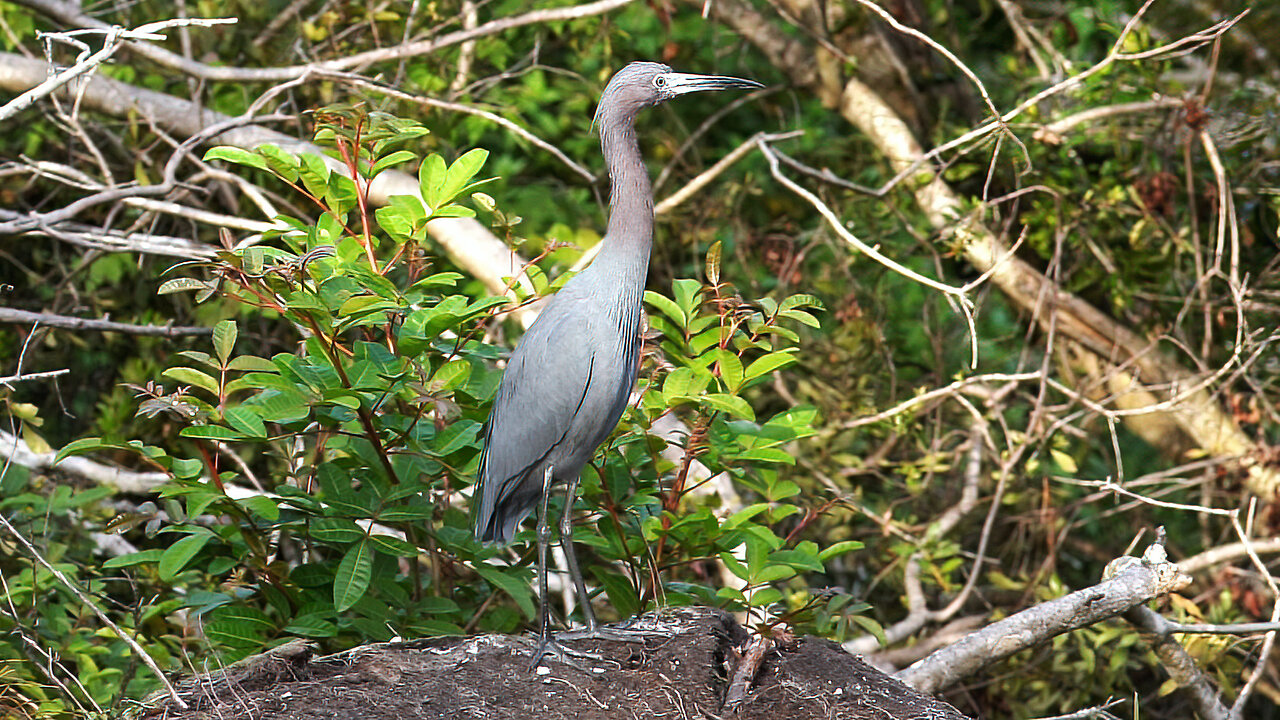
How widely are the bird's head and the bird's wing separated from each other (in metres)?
0.62

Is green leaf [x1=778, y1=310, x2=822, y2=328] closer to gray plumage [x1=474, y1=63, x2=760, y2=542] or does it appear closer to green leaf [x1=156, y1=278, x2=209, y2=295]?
gray plumage [x1=474, y1=63, x2=760, y2=542]

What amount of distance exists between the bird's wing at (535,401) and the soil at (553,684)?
1.64 ft

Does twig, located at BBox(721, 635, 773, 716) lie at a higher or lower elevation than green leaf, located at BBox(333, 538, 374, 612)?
lower

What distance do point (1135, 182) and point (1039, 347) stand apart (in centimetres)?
124

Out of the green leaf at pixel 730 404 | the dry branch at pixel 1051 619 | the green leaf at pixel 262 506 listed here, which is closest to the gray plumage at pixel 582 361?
the green leaf at pixel 730 404

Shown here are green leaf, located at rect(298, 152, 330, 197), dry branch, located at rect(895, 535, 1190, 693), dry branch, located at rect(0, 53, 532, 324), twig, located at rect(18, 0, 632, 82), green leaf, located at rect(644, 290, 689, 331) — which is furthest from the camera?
dry branch, located at rect(0, 53, 532, 324)

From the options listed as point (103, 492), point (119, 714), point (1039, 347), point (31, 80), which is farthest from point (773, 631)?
point (31, 80)

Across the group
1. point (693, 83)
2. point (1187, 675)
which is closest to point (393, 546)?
point (693, 83)

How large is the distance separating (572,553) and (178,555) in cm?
113

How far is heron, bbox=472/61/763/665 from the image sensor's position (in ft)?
11.0

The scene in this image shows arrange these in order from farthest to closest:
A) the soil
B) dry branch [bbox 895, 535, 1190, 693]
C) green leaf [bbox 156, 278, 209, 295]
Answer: dry branch [bbox 895, 535, 1190, 693] < green leaf [bbox 156, 278, 209, 295] < the soil

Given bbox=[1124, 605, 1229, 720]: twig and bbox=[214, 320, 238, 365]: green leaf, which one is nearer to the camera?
bbox=[214, 320, 238, 365]: green leaf

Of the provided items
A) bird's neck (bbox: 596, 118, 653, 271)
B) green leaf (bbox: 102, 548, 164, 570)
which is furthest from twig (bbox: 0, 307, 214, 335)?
bird's neck (bbox: 596, 118, 653, 271)

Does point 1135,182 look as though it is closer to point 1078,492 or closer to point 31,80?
point 1078,492
